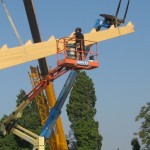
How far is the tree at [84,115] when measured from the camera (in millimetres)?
58406

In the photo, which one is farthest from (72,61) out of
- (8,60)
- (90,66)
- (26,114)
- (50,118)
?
(26,114)

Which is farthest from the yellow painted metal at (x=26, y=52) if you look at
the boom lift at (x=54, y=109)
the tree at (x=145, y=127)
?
the tree at (x=145, y=127)

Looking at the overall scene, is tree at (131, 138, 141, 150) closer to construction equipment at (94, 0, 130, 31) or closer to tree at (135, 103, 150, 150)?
tree at (135, 103, 150, 150)

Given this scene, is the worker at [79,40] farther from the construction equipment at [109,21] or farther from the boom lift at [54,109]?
the construction equipment at [109,21]

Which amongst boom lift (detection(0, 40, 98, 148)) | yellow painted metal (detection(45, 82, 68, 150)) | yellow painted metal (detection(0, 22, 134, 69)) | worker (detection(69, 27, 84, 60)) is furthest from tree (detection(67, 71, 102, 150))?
worker (detection(69, 27, 84, 60))

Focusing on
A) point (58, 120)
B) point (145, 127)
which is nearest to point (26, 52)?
point (58, 120)

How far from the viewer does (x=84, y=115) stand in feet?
201

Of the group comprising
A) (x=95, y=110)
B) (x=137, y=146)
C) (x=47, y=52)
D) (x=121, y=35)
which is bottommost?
(x=47, y=52)

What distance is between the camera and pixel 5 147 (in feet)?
214

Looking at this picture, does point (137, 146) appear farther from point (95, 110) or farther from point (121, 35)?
point (121, 35)

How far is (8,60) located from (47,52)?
2343 mm

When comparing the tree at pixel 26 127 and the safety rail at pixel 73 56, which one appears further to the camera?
the tree at pixel 26 127

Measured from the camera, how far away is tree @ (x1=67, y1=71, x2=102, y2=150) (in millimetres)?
58406

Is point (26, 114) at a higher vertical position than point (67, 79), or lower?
higher
